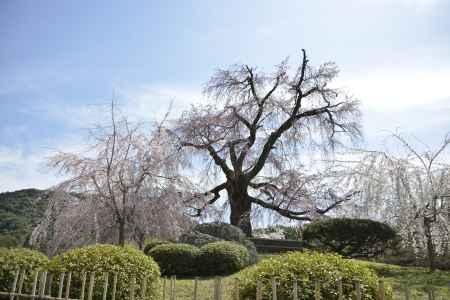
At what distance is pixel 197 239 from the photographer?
14219mm

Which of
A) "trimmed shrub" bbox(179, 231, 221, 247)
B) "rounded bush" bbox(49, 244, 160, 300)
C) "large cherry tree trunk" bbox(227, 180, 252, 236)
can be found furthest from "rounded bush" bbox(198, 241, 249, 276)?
"large cherry tree trunk" bbox(227, 180, 252, 236)

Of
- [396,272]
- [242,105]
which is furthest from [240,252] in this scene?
[242,105]

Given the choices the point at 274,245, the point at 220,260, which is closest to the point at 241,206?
the point at 274,245

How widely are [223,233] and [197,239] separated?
96 centimetres

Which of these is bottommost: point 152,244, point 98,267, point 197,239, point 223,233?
point 98,267

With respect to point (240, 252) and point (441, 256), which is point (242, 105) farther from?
point (441, 256)

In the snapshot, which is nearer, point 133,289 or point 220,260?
point 133,289

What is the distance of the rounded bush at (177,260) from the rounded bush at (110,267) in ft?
15.9

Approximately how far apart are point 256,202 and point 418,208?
780cm

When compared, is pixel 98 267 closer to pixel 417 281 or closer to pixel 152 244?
pixel 152 244

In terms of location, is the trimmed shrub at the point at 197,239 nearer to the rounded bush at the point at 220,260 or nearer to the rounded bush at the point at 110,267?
the rounded bush at the point at 220,260

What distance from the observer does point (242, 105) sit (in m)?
19.8

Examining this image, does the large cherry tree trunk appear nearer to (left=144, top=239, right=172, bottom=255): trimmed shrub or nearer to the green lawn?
(left=144, top=239, right=172, bottom=255): trimmed shrub

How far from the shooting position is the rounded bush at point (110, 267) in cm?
675
